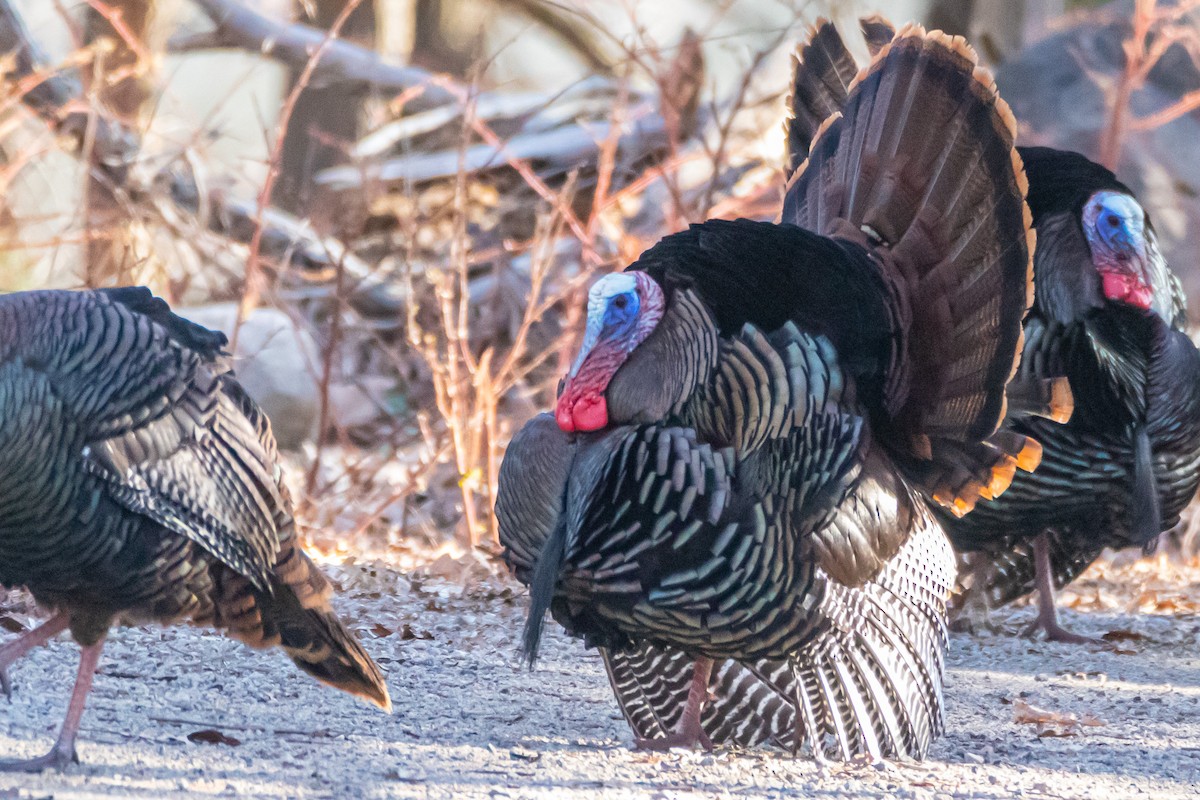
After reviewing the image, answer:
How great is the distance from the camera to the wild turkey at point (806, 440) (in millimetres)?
3135

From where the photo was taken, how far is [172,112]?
817 cm

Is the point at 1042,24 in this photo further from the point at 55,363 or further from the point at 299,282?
the point at 55,363

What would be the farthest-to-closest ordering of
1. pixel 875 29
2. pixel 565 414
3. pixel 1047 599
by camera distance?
pixel 1047 599 < pixel 875 29 < pixel 565 414

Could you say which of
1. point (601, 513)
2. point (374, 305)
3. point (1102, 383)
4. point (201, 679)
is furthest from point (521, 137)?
point (601, 513)

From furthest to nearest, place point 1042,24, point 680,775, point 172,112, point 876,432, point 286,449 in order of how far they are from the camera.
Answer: point 1042,24 < point 286,449 < point 172,112 < point 876,432 < point 680,775

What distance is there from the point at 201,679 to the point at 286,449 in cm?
491

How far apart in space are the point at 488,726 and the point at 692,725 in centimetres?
52

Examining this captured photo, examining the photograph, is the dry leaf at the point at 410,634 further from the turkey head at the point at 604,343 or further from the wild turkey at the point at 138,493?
the turkey head at the point at 604,343

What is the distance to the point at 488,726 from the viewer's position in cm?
371

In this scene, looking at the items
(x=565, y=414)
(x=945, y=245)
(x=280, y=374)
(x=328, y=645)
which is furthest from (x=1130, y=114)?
(x=328, y=645)

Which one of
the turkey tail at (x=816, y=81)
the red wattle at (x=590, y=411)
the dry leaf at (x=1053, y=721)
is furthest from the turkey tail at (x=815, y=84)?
the dry leaf at (x=1053, y=721)

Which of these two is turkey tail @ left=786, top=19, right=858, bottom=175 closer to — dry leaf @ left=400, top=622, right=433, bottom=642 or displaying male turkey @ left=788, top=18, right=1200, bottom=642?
Result: displaying male turkey @ left=788, top=18, right=1200, bottom=642

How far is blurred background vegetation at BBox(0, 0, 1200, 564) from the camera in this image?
6.12 m

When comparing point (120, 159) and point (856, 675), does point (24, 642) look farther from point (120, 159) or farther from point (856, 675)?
point (120, 159)
